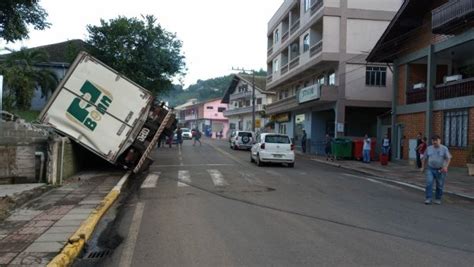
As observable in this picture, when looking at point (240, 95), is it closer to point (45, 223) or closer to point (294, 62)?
point (294, 62)

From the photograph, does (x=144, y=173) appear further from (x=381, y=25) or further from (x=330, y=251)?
(x=381, y=25)

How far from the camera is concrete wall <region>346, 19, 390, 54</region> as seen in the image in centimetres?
3503

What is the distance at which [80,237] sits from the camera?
749 centimetres

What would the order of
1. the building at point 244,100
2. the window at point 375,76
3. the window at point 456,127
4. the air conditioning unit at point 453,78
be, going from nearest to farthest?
the window at point 456,127 → the air conditioning unit at point 453,78 → the window at point 375,76 → the building at point 244,100

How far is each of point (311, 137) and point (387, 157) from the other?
14655 mm

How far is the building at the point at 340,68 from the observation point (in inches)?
1368

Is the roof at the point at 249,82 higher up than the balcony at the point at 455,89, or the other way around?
A: the roof at the point at 249,82

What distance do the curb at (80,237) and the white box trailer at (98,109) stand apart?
5.50 m

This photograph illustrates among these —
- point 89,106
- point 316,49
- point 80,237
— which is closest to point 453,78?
point 316,49

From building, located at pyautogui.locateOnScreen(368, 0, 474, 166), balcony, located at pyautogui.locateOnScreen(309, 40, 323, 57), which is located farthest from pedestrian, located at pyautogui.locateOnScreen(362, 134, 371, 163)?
balcony, located at pyautogui.locateOnScreen(309, 40, 323, 57)

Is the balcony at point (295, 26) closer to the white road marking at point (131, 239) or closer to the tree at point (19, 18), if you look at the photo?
the tree at point (19, 18)

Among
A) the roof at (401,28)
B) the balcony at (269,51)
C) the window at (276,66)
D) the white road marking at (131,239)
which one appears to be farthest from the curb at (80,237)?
the balcony at (269,51)

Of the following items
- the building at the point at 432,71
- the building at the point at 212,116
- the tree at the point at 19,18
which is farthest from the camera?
the building at the point at 212,116

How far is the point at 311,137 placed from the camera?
4144 centimetres
